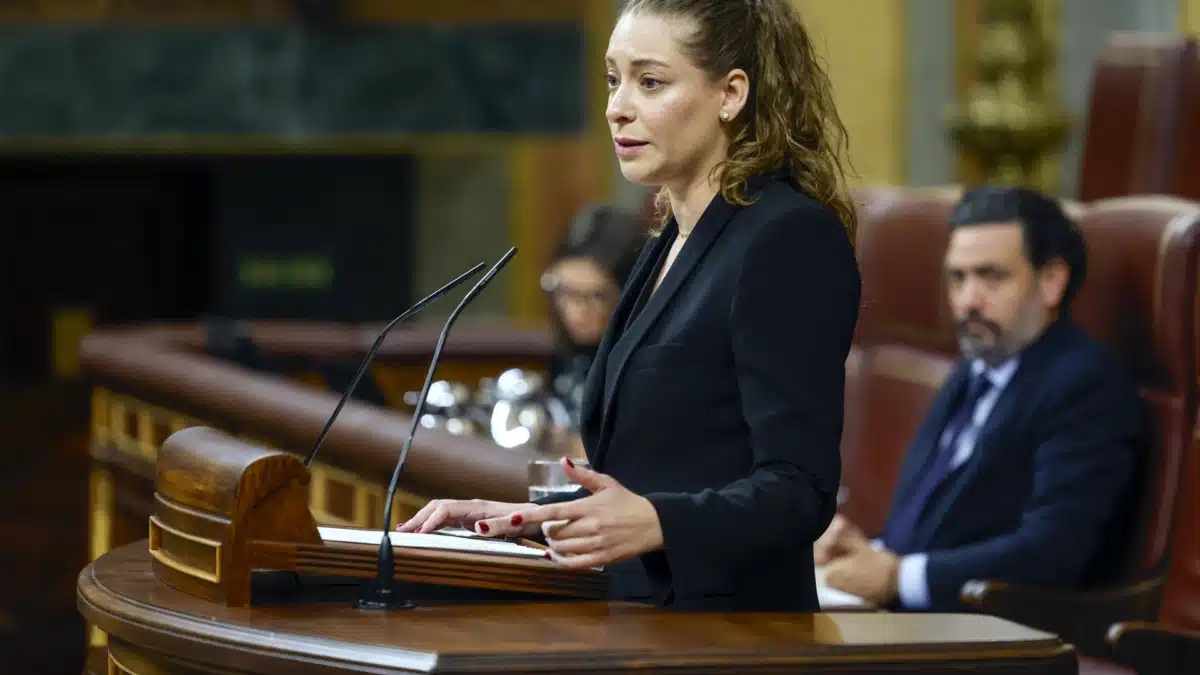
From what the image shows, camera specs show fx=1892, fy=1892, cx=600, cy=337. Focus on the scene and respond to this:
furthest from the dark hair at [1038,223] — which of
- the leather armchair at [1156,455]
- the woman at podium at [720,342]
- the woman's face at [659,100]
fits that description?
the woman's face at [659,100]

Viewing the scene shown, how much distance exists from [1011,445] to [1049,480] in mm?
130

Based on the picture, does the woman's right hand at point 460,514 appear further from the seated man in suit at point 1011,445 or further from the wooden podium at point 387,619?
the seated man in suit at point 1011,445

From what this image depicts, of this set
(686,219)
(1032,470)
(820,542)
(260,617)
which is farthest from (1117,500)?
(260,617)

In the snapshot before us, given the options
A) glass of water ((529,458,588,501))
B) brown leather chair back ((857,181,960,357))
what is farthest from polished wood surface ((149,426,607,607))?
brown leather chair back ((857,181,960,357))

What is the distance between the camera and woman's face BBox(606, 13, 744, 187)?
1654 millimetres

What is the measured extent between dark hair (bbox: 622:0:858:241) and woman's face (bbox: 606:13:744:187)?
1 cm

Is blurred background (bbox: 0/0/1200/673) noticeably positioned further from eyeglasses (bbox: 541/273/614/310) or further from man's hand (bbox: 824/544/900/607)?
man's hand (bbox: 824/544/900/607)

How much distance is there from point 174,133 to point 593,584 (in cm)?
730

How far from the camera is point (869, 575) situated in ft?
10.2

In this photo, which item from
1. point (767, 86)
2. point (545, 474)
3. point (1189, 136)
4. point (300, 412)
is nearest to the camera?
point (767, 86)

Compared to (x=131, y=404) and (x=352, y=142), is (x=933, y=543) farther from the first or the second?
(x=352, y=142)

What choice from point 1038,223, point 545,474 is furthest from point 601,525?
point 1038,223

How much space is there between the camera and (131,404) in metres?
4.76

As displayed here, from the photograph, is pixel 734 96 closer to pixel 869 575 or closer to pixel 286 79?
pixel 869 575
